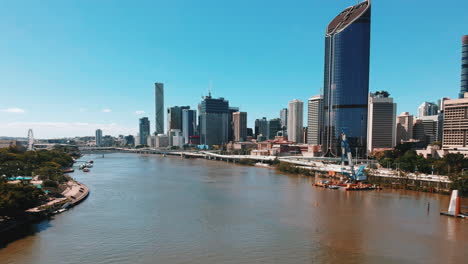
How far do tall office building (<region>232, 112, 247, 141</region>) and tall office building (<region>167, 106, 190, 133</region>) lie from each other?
5037 centimetres

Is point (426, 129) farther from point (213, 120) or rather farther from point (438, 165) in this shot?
point (213, 120)

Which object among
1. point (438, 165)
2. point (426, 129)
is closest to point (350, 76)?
point (438, 165)

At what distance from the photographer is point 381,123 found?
82.6m

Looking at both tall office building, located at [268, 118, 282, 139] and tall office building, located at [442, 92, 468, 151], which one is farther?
tall office building, located at [268, 118, 282, 139]

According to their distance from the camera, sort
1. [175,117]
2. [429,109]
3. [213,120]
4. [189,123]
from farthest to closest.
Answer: [175,117] → [189,123] → [213,120] → [429,109]

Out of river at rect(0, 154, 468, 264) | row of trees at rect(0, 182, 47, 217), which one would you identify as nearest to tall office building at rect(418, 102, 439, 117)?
river at rect(0, 154, 468, 264)

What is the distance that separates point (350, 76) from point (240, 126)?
261 feet

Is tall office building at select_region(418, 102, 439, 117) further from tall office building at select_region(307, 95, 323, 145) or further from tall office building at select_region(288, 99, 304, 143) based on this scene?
tall office building at select_region(307, 95, 323, 145)

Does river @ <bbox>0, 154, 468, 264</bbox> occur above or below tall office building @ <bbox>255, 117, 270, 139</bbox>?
below

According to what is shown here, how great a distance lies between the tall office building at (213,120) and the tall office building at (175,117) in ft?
146

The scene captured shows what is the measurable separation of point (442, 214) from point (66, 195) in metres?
26.6

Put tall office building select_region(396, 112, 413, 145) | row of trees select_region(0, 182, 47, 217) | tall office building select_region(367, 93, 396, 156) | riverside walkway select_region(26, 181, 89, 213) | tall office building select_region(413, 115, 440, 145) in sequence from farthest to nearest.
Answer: tall office building select_region(396, 112, 413, 145) < tall office building select_region(413, 115, 440, 145) < tall office building select_region(367, 93, 396, 156) < riverside walkway select_region(26, 181, 89, 213) < row of trees select_region(0, 182, 47, 217)

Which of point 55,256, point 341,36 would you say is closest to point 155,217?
point 55,256

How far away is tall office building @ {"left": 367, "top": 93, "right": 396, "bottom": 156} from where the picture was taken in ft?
268
